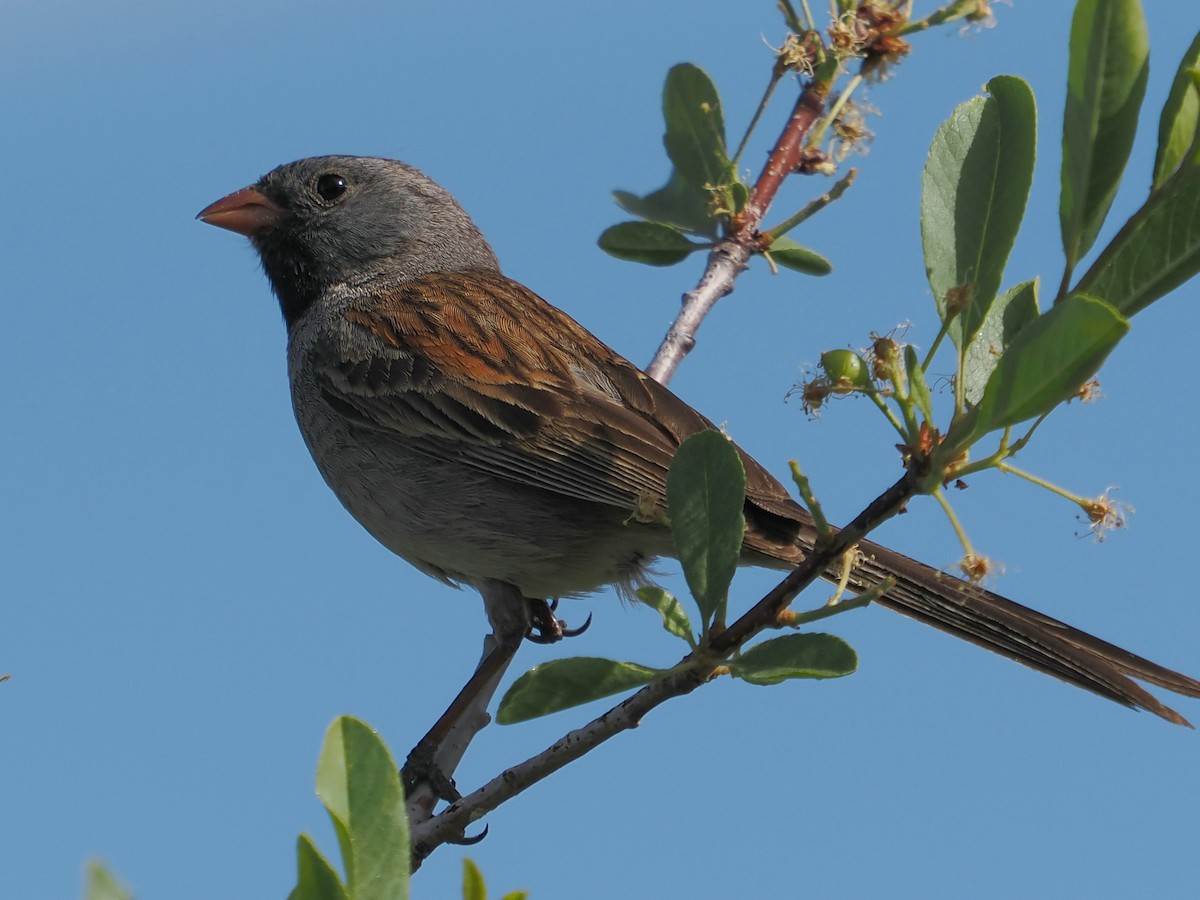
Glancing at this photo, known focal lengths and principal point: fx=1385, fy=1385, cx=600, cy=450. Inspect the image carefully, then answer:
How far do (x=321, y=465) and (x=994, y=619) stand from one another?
2252 mm

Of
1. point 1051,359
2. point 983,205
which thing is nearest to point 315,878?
point 1051,359

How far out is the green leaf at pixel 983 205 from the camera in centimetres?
165

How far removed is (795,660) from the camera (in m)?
1.75

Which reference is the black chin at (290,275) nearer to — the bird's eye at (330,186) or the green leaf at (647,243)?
the bird's eye at (330,186)

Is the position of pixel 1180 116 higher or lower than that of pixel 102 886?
higher

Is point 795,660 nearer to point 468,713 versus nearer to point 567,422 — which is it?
point 468,713

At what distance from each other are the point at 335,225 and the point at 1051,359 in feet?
13.7

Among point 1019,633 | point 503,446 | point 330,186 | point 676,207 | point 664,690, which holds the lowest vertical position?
point 664,690

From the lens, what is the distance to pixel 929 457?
162 centimetres

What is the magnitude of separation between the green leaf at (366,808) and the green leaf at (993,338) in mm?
800

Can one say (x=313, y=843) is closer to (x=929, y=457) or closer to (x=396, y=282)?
(x=929, y=457)

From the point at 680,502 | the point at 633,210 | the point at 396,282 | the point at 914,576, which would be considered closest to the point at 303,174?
the point at 396,282

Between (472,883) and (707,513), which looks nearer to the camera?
(472,883)

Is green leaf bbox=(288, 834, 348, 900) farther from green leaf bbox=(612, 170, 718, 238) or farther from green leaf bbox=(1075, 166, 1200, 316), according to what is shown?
green leaf bbox=(612, 170, 718, 238)
